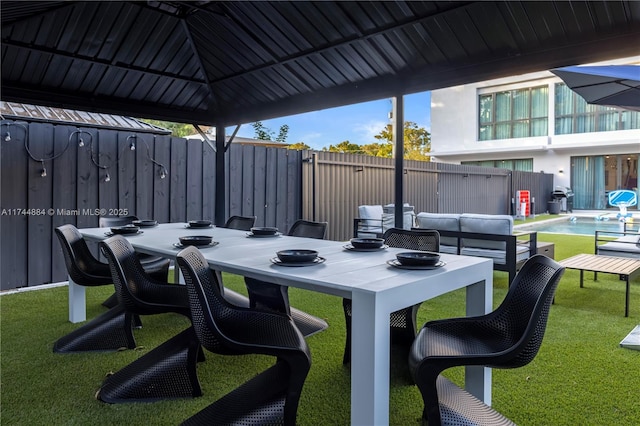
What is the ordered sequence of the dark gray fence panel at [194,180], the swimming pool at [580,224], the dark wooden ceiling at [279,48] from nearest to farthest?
the dark wooden ceiling at [279,48], the dark gray fence panel at [194,180], the swimming pool at [580,224]

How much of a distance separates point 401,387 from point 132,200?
15.1 feet

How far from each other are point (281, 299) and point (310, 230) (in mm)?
849

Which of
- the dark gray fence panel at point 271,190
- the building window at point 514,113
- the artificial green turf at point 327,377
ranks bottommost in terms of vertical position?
the artificial green turf at point 327,377

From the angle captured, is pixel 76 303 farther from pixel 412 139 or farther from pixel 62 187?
pixel 412 139

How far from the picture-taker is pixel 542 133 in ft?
58.1

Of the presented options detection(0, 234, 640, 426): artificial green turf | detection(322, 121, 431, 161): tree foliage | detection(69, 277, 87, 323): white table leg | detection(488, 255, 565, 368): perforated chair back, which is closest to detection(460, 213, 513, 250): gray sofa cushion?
detection(0, 234, 640, 426): artificial green turf

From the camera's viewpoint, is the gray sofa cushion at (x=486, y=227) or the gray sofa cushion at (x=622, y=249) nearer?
the gray sofa cushion at (x=486, y=227)

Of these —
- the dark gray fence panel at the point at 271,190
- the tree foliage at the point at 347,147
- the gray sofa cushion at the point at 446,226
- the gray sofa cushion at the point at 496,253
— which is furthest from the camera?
the tree foliage at the point at 347,147

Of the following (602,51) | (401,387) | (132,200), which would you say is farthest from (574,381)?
(132,200)

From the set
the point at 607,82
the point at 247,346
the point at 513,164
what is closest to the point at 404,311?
the point at 247,346

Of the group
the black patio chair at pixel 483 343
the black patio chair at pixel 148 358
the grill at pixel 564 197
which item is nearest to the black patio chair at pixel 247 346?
the black patio chair at pixel 148 358

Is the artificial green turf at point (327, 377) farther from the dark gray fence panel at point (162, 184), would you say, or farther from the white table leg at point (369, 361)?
the dark gray fence panel at point (162, 184)

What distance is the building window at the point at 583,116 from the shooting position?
15.9 meters

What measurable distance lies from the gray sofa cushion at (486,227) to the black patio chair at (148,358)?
3768 mm
